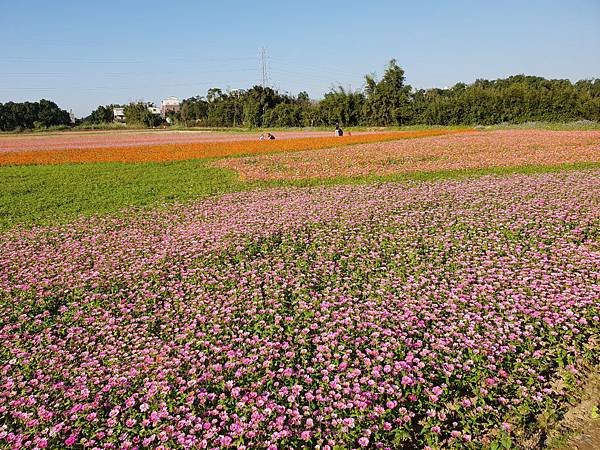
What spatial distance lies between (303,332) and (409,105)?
76089 millimetres

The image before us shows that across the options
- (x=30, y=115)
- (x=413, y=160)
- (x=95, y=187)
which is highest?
(x=30, y=115)

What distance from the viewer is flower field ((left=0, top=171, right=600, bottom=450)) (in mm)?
4543

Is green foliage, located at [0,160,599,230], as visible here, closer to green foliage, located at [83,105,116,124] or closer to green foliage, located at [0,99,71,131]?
green foliage, located at [0,99,71,131]

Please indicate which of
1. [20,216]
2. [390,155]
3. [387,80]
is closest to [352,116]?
[387,80]

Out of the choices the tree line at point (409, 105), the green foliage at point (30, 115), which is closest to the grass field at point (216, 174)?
the tree line at point (409, 105)

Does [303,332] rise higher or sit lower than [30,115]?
lower

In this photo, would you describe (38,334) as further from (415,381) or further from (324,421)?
(415,381)

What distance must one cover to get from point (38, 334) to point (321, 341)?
4.36 meters

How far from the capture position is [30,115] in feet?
419

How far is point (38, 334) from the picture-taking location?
6.82 metres

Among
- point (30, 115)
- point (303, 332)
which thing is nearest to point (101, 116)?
point (30, 115)

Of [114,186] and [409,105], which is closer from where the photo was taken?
[114,186]

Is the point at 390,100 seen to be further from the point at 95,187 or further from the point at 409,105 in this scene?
the point at 95,187

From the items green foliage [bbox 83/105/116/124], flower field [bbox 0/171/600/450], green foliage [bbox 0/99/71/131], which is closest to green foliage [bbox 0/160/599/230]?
flower field [bbox 0/171/600/450]
